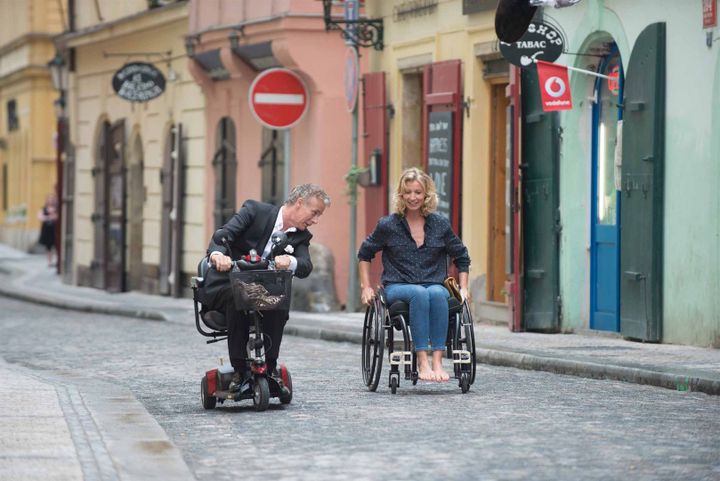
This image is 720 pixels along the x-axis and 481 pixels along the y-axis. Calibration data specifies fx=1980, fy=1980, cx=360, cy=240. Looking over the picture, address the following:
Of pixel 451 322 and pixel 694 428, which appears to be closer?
pixel 694 428

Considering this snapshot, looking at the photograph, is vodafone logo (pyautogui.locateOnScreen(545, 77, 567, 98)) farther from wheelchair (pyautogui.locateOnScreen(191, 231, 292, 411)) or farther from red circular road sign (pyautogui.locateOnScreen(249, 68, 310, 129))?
wheelchair (pyautogui.locateOnScreen(191, 231, 292, 411))

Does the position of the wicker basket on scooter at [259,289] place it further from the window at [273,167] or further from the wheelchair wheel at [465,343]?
the window at [273,167]

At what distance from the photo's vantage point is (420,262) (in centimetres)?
1384

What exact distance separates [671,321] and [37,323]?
10.2 m

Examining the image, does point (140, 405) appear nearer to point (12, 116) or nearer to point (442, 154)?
point (442, 154)

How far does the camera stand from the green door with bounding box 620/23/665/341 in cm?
1805

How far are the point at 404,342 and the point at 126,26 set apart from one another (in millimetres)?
21503

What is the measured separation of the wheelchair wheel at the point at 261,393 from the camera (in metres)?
12.3

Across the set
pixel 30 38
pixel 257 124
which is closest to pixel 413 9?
pixel 257 124

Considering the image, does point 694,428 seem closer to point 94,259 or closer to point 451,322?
point 451,322

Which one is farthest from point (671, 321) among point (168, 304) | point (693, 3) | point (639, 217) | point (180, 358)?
point (168, 304)

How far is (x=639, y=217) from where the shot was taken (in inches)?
728

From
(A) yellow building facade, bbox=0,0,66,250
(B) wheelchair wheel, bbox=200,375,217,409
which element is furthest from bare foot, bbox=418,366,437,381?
(A) yellow building facade, bbox=0,0,66,250

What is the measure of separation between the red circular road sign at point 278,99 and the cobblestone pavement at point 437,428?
24.6 ft
